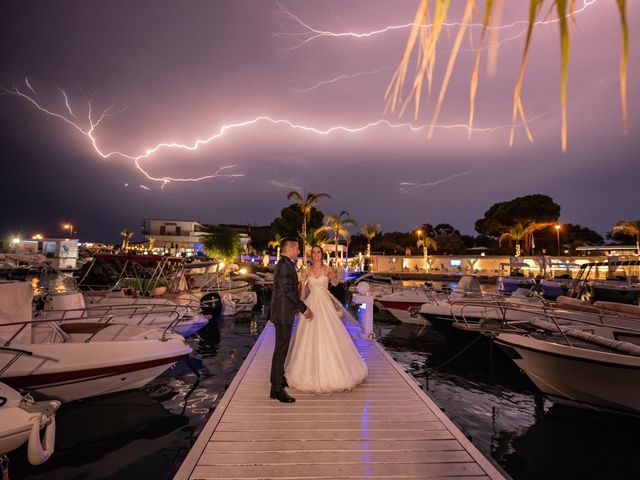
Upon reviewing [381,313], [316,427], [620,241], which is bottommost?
[381,313]

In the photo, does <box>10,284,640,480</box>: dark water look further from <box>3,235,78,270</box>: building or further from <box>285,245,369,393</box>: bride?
<box>3,235,78,270</box>: building

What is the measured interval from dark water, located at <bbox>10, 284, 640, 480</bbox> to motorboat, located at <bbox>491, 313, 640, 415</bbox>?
0.46 m

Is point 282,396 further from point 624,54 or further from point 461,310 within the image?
point 461,310

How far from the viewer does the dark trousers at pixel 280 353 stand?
216 inches

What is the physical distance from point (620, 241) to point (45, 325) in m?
83.9

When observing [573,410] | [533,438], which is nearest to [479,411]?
[533,438]

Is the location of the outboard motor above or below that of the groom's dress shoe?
below

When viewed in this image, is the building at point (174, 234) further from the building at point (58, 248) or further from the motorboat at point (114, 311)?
the motorboat at point (114, 311)

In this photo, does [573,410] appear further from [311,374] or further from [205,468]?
[205,468]

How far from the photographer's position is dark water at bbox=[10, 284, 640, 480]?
5574 mm

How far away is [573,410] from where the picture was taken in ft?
25.6

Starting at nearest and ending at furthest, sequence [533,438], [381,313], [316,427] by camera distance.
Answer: [316,427]
[533,438]
[381,313]

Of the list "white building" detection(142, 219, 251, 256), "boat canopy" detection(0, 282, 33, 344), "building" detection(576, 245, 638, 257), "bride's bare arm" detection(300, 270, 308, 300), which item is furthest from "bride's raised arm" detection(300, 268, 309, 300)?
"white building" detection(142, 219, 251, 256)

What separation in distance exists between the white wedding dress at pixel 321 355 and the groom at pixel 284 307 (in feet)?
1.26
